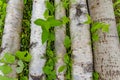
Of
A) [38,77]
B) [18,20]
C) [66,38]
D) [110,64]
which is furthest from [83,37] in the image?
[18,20]

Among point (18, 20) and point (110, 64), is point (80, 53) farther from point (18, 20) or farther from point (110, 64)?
point (18, 20)

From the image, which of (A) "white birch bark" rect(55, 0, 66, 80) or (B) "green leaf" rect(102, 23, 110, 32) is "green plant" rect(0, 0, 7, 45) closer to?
(A) "white birch bark" rect(55, 0, 66, 80)

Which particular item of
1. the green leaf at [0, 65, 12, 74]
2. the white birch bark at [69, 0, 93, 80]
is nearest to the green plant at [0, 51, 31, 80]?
the green leaf at [0, 65, 12, 74]

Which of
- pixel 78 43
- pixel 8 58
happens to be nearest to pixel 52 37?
pixel 78 43

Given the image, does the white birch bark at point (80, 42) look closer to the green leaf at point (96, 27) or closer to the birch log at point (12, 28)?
the green leaf at point (96, 27)

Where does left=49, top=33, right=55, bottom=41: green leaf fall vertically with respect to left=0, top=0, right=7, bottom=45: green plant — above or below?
below
